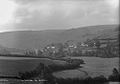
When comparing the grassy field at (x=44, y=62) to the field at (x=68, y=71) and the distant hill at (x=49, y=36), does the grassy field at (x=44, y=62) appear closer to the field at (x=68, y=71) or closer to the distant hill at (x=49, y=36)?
the field at (x=68, y=71)

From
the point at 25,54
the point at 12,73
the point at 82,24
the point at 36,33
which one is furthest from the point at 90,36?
the point at 12,73

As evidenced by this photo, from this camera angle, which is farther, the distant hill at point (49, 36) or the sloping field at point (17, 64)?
the distant hill at point (49, 36)

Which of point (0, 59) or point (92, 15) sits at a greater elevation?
point (92, 15)

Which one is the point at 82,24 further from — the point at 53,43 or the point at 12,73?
the point at 12,73

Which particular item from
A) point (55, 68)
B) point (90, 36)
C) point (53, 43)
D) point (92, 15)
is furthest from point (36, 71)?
point (92, 15)

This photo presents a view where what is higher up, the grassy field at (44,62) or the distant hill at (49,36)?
the distant hill at (49,36)

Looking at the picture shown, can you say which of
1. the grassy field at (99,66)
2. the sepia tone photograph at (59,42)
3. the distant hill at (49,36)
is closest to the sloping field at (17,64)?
the sepia tone photograph at (59,42)

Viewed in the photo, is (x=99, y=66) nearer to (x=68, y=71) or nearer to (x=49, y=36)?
(x=68, y=71)

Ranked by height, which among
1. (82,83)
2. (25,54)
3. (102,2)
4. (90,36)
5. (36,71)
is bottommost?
(82,83)

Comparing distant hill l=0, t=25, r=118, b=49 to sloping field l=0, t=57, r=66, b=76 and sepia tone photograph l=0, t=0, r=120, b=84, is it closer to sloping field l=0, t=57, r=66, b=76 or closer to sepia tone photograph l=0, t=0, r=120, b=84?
sepia tone photograph l=0, t=0, r=120, b=84
